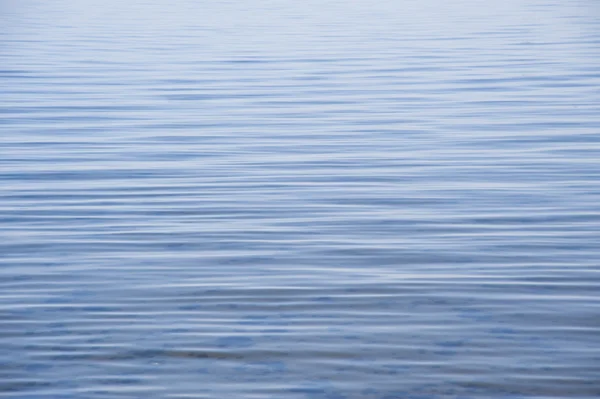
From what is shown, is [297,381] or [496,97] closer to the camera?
[297,381]

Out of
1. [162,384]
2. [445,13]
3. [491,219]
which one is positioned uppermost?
[445,13]

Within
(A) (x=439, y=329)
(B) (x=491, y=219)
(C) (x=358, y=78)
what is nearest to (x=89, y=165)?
(B) (x=491, y=219)

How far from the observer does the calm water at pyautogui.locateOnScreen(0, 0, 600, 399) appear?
234 cm

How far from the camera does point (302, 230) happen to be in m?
3.28

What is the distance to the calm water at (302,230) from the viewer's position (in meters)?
2.34

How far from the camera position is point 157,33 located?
8797 millimetres

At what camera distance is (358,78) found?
6.16 meters

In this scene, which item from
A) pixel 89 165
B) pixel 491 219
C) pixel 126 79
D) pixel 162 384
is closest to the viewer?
pixel 162 384

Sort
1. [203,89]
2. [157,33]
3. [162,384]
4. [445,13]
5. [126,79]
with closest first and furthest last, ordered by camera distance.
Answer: [162,384] < [203,89] < [126,79] < [157,33] < [445,13]

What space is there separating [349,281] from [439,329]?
380 millimetres

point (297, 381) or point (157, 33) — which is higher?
point (157, 33)

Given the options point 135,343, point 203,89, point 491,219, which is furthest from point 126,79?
point 135,343

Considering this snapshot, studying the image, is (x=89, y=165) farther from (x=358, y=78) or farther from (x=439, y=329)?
(x=358, y=78)

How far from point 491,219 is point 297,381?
124cm
